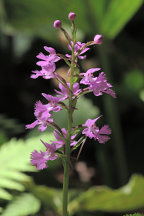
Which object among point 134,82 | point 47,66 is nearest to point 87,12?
point 134,82

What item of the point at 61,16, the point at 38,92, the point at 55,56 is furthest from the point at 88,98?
the point at 55,56

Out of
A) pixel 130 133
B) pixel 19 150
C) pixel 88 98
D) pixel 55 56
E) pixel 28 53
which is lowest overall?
pixel 55 56

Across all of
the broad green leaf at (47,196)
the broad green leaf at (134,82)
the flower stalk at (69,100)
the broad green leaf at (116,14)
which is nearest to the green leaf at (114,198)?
the broad green leaf at (47,196)

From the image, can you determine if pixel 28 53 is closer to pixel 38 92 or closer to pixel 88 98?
pixel 38 92

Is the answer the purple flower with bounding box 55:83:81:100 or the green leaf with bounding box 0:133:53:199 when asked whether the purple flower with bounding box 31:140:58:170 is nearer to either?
the purple flower with bounding box 55:83:81:100

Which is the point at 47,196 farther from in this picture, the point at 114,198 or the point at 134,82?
the point at 134,82

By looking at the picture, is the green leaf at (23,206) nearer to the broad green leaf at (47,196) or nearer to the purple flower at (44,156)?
the broad green leaf at (47,196)
